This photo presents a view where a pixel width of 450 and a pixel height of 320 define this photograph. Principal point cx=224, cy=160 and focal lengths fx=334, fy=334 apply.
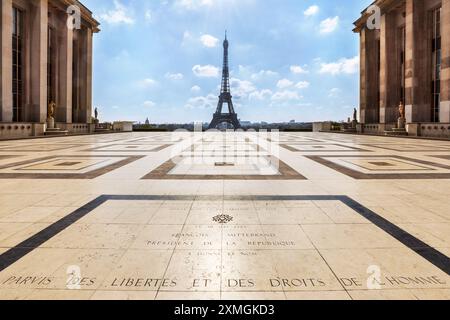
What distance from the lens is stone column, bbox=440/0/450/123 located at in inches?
1192

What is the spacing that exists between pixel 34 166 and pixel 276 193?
8774mm

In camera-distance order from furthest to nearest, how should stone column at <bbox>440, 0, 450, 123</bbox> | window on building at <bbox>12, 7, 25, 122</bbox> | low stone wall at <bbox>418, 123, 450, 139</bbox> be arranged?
1. window on building at <bbox>12, 7, 25, 122</bbox>
2. low stone wall at <bbox>418, 123, 450, 139</bbox>
3. stone column at <bbox>440, 0, 450, 123</bbox>

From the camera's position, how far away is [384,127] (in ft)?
133

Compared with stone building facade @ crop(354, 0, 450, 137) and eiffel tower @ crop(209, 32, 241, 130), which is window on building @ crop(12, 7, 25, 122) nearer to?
stone building facade @ crop(354, 0, 450, 137)

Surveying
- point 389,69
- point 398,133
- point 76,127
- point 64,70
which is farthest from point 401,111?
point 64,70

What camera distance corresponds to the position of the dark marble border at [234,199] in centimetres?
398

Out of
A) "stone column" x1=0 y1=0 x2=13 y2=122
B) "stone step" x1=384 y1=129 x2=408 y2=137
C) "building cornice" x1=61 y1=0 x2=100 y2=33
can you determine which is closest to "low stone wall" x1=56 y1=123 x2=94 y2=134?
"stone column" x1=0 y1=0 x2=13 y2=122

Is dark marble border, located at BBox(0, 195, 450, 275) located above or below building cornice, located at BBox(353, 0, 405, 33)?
below

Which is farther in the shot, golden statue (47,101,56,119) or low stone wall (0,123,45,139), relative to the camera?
golden statue (47,101,56,119)

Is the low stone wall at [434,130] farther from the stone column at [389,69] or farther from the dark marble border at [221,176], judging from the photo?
the dark marble border at [221,176]

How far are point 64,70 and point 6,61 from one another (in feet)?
38.6

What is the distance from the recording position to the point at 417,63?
116 feet
